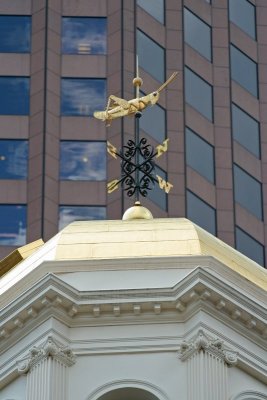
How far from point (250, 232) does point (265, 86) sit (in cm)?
976

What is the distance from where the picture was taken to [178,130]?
103875mm

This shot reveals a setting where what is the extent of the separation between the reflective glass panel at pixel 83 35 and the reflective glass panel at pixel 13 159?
5607mm

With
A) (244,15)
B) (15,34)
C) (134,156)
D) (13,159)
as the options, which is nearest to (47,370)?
(134,156)

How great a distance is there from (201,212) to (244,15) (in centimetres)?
1343

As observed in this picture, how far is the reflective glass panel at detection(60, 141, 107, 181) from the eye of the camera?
101m

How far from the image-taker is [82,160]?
10219 centimetres

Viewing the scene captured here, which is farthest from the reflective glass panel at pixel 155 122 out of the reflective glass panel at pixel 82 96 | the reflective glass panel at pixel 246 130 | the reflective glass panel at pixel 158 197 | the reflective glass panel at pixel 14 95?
the reflective glass panel at pixel 14 95

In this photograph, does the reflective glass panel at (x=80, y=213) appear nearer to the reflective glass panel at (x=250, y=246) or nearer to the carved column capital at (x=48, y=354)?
the reflective glass panel at (x=250, y=246)

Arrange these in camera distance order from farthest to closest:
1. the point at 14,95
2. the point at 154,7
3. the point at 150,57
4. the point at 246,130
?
1. the point at 246,130
2. the point at 154,7
3. the point at 150,57
4. the point at 14,95

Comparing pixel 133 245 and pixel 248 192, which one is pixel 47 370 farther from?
pixel 248 192

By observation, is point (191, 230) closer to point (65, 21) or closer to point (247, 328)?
point (247, 328)

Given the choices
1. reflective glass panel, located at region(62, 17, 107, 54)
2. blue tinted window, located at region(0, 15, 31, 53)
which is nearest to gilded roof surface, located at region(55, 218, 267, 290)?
reflective glass panel, located at region(62, 17, 107, 54)

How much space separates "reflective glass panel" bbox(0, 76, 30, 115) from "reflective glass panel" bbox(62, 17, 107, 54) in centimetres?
268

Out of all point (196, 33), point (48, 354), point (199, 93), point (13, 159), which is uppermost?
point (196, 33)
